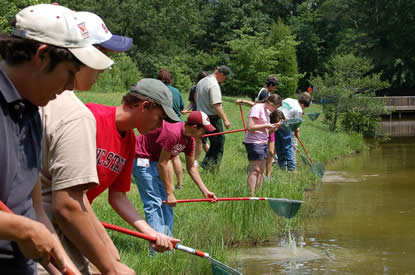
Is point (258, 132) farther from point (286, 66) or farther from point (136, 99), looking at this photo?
point (286, 66)

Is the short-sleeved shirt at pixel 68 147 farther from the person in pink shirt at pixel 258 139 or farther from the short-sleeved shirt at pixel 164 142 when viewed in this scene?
the person in pink shirt at pixel 258 139

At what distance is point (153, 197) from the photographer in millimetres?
5586

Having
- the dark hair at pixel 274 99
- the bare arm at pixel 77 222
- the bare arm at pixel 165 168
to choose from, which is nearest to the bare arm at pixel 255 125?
the dark hair at pixel 274 99

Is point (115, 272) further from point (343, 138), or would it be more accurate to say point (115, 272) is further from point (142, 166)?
point (343, 138)

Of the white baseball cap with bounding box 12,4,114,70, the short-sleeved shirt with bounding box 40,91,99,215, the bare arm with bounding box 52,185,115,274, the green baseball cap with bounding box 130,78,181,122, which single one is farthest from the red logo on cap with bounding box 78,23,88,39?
the green baseball cap with bounding box 130,78,181,122

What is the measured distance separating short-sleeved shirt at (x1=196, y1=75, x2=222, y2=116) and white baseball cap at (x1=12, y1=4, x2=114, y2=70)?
25.3 ft

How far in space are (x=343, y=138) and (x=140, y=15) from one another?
29.5 metres

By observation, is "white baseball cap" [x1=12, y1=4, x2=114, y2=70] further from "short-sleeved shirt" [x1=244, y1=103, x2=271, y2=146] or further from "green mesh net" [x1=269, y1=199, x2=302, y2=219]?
"short-sleeved shirt" [x1=244, y1=103, x2=271, y2=146]

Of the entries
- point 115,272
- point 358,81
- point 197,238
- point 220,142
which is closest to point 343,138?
point 358,81

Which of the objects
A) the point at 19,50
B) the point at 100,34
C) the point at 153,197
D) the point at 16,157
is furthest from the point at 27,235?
the point at 153,197

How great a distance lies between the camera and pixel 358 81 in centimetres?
2220

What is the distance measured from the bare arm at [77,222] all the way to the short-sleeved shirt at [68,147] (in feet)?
0.15

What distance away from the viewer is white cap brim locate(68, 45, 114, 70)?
7.16 feet

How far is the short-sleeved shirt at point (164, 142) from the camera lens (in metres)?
5.51
